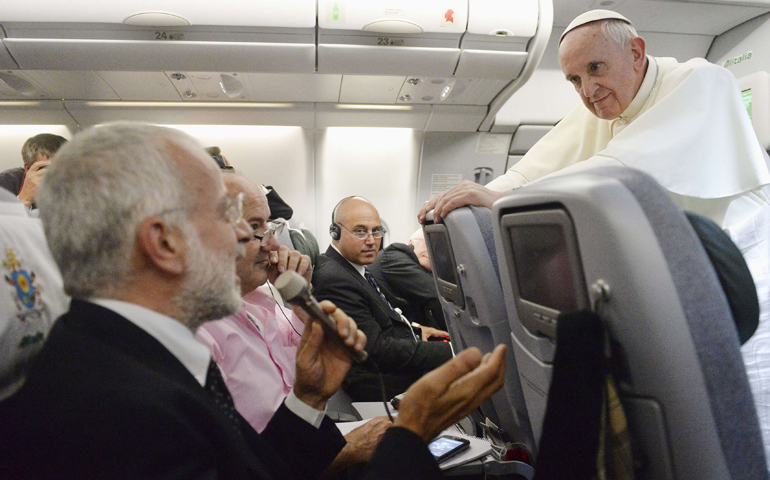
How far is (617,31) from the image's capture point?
1825 millimetres

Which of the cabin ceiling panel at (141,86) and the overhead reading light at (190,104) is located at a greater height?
the cabin ceiling panel at (141,86)

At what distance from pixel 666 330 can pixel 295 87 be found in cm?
381

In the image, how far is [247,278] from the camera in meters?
1.87

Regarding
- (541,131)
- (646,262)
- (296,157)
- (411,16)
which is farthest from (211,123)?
(646,262)

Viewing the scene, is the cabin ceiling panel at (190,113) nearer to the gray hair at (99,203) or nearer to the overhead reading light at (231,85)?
the overhead reading light at (231,85)

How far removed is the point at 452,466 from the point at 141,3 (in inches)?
131

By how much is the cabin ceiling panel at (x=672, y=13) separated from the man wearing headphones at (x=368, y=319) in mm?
2842

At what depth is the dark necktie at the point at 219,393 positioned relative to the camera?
949mm

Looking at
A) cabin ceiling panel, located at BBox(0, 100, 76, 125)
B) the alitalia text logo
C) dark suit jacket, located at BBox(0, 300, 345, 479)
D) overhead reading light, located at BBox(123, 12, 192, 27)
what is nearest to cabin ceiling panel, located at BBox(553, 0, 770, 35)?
the alitalia text logo

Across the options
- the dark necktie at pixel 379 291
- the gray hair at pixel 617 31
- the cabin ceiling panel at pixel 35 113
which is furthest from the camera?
the cabin ceiling panel at pixel 35 113

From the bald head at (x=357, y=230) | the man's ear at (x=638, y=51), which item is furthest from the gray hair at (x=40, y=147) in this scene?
the man's ear at (x=638, y=51)

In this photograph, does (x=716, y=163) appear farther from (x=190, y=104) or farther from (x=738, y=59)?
(x=738, y=59)

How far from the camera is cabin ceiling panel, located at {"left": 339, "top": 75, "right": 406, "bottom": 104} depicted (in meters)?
3.88

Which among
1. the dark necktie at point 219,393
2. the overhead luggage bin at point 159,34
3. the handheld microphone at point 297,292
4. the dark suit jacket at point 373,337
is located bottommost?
the dark suit jacket at point 373,337
